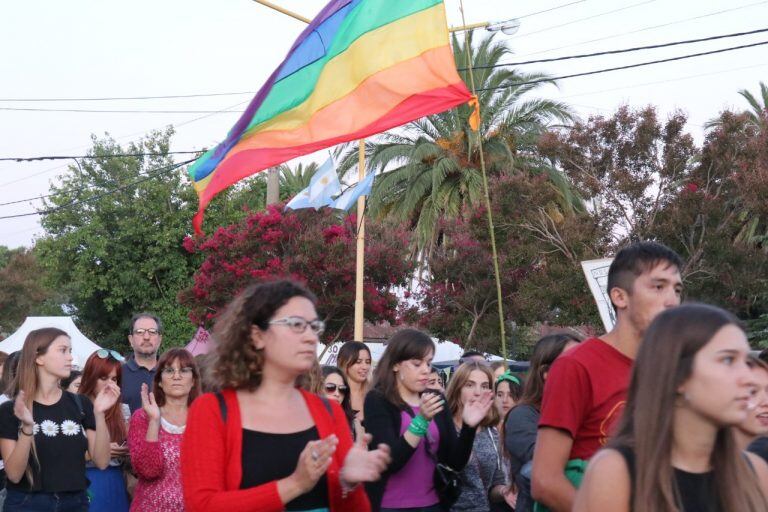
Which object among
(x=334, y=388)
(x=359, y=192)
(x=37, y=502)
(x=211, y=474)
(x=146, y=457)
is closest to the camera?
(x=211, y=474)

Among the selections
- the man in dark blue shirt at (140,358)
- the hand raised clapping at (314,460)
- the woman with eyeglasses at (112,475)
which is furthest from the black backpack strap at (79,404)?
the hand raised clapping at (314,460)

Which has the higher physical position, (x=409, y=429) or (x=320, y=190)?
(x=320, y=190)

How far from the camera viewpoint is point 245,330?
13.5 ft

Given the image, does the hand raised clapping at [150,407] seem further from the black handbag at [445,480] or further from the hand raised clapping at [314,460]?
the hand raised clapping at [314,460]

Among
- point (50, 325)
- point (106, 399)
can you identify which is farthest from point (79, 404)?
point (50, 325)

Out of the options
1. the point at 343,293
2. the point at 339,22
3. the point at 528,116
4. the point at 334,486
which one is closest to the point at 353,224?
the point at 343,293

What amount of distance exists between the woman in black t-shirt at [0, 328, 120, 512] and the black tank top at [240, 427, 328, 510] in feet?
10.9

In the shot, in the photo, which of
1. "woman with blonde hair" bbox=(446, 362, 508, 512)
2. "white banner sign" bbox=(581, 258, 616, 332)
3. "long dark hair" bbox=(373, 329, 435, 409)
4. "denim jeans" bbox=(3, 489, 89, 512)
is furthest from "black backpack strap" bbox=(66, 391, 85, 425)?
"white banner sign" bbox=(581, 258, 616, 332)

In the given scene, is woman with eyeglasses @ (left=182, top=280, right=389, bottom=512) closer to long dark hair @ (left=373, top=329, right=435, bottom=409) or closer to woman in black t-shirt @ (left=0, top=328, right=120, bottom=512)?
long dark hair @ (left=373, top=329, right=435, bottom=409)

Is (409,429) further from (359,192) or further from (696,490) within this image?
(359,192)

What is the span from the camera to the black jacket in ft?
19.2

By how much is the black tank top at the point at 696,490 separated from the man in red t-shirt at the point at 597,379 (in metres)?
0.96

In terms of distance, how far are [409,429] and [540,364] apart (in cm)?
80

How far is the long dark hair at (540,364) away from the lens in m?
5.63
